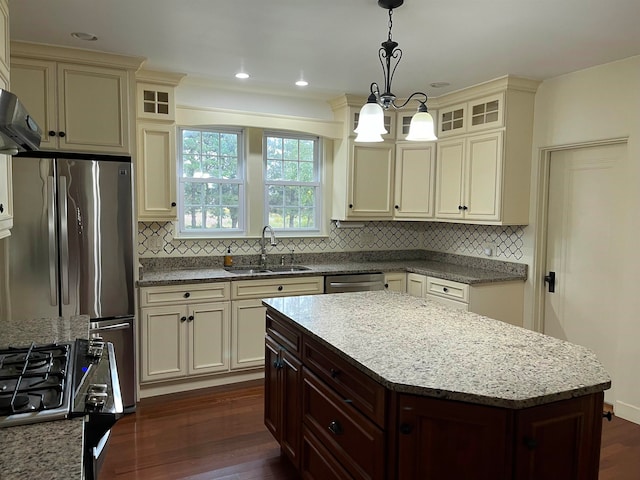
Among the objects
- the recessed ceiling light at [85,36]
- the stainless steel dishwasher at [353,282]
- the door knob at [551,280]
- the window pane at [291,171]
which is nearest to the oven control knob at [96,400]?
the recessed ceiling light at [85,36]

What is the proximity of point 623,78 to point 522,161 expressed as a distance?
918 mm

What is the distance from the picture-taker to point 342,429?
1.89m

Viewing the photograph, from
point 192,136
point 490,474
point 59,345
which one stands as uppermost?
point 192,136

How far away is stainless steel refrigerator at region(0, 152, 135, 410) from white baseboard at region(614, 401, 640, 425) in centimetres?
355

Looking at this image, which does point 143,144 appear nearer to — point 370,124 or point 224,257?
point 224,257

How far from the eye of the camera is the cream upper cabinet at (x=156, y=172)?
3.66 m

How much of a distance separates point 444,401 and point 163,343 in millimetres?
2641

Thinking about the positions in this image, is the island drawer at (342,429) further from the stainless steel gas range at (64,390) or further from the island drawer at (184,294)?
the island drawer at (184,294)

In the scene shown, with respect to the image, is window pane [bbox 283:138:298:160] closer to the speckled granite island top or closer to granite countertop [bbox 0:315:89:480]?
the speckled granite island top

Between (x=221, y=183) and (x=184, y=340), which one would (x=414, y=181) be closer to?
(x=221, y=183)

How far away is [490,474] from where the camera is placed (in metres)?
1.50

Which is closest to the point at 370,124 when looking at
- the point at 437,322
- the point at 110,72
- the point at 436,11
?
the point at 436,11

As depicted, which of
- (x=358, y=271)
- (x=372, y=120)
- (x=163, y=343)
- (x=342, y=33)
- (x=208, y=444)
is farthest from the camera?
(x=358, y=271)

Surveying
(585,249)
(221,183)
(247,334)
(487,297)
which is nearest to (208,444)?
(247,334)
